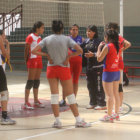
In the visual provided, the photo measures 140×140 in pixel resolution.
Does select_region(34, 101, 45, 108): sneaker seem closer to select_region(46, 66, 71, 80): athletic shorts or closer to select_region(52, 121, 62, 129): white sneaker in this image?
select_region(52, 121, 62, 129): white sneaker

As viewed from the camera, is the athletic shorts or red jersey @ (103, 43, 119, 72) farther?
red jersey @ (103, 43, 119, 72)

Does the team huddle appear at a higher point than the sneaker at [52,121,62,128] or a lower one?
higher

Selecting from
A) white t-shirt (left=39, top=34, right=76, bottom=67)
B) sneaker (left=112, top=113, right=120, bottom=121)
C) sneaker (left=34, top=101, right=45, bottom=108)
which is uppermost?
white t-shirt (left=39, top=34, right=76, bottom=67)

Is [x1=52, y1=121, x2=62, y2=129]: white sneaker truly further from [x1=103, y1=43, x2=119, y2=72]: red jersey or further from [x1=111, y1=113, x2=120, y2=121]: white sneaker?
[x1=103, y1=43, x2=119, y2=72]: red jersey

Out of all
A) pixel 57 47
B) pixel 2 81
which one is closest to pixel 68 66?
pixel 57 47

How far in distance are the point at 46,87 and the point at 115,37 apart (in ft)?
17.4

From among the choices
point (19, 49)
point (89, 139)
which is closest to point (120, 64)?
point (89, 139)

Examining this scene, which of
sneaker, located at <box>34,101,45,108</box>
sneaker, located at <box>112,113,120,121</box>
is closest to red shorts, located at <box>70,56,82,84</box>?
sneaker, located at <box>34,101,45,108</box>

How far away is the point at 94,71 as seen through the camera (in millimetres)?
7371

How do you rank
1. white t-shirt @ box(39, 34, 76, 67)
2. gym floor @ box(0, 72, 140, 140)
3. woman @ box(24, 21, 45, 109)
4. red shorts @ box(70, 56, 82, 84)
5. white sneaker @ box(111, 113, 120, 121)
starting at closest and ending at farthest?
gym floor @ box(0, 72, 140, 140), white t-shirt @ box(39, 34, 76, 67), white sneaker @ box(111, 113, 120, 121), woman @ box(24, 21, 45, 109), red shorts @ box(70, 56, 82, 84)

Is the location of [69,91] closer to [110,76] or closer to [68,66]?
[68,66]

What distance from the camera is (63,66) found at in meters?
5.56

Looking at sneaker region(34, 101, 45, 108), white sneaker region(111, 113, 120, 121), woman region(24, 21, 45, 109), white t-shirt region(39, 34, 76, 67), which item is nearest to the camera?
white t-shirt region(39, 34, 76, 67)

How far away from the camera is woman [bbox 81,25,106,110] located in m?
7.25
